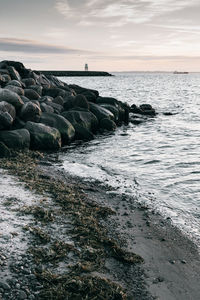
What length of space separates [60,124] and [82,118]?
2.02 meters

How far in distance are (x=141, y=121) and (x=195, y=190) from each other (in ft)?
46.4

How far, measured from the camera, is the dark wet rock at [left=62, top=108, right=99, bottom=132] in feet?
50.8

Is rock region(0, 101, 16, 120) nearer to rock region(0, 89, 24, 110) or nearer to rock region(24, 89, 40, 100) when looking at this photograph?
rock region(0, 89, 24, 110)

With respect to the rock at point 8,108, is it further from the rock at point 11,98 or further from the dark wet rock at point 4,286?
the dark wet rock at point 4,286

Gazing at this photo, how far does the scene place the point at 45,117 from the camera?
46.2 ft

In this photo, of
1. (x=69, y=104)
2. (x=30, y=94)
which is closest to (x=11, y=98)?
(x=30, y=94)

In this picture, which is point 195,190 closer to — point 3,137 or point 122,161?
point 122,161

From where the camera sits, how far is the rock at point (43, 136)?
12383 mm

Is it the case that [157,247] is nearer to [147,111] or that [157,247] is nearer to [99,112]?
[99,112]

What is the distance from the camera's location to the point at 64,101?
61.1ft

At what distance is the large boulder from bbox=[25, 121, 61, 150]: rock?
773 millimetres

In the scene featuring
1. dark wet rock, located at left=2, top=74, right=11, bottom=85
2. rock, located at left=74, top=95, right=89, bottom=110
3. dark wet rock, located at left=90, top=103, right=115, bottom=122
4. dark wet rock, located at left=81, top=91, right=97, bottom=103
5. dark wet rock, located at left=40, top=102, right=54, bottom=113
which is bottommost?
dark wet rock, located at left=90, top=103, right=115, bottom=122

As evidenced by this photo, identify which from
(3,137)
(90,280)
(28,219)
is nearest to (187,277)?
(90,280)

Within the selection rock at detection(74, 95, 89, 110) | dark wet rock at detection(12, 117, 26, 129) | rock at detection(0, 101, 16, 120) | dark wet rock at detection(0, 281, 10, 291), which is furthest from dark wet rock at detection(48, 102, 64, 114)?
dark wet rock at detection(0, 281, 10, 291)
